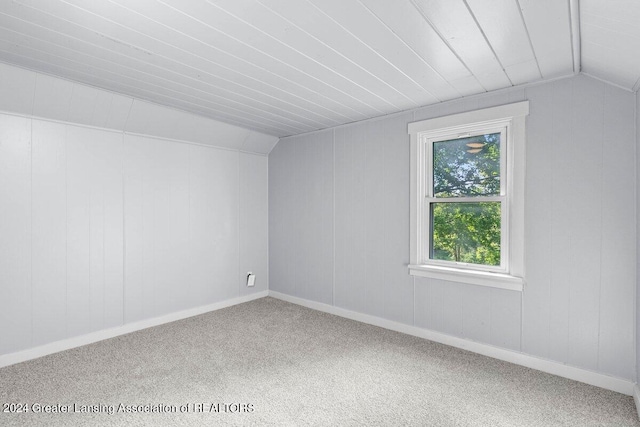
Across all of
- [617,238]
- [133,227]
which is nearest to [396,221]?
[617,238]

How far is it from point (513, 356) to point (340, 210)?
2.14m

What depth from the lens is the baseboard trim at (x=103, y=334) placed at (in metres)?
2.61

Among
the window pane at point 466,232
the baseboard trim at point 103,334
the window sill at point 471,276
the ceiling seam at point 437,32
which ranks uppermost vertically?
the ceiling seam at point 437,32

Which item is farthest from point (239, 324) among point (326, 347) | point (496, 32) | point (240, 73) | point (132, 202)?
point (496, 32)

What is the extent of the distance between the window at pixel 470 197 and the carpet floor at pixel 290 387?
74 cm

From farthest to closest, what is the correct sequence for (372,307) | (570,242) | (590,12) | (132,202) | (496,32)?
(372,307) < (132,202) < (570,242) < (496,32) < (590,12)

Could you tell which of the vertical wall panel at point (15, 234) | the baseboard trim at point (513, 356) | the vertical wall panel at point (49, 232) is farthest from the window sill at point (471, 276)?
the vertical wall panel at point (15, 234)

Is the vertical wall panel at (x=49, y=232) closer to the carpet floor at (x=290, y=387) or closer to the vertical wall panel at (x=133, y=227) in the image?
the carpet floor at (x=290, y=387)

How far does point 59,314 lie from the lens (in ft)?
9.30

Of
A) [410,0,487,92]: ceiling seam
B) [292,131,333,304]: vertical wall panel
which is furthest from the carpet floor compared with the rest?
[410,0,487,92]: ceiling seam

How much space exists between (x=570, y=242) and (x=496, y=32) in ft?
5.27

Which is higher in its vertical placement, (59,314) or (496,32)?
(496,32)

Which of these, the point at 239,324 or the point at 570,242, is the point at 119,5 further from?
the point at 570,242

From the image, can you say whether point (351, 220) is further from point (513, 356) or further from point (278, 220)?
point (513, 356)
